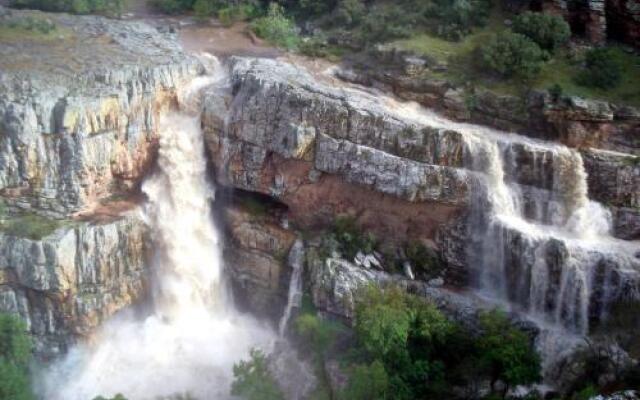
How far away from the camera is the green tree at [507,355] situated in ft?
81.7

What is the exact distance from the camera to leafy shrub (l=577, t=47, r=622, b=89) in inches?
1284

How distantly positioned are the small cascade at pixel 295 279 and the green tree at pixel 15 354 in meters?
10.7

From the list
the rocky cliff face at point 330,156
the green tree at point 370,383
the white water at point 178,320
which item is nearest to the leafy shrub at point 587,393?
the green tree at point 370,383

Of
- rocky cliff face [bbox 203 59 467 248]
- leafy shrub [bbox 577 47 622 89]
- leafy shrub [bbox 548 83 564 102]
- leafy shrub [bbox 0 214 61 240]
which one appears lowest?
leafy shrub [bbox 0 214 61 240]

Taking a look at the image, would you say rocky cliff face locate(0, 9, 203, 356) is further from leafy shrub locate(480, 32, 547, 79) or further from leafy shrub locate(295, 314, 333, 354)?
leafy shrub locate(480, 32, 547, 79)

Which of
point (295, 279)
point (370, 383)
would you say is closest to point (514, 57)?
point (295, 279)

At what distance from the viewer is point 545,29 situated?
34.9 m

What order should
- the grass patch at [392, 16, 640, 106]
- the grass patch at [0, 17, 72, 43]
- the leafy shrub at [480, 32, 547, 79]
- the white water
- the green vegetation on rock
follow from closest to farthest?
the green vegetation on rock < the white water < the grass patch at [392, 16, 640, 106] < the leafy shrub at [480, 32, 547, 79] < the grass patch at [0, 17, 72, 43]

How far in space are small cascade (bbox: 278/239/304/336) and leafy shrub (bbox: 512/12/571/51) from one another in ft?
53.2

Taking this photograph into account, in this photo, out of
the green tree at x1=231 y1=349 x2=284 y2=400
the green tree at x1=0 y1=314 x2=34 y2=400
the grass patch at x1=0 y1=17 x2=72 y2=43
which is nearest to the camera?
the green tree at x1=231 y1=349 x2=284 y2=400

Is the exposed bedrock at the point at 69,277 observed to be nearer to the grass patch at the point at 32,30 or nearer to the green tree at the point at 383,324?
the green tree at the point at 383,324

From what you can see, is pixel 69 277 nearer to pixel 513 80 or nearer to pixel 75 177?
pixel 75 177

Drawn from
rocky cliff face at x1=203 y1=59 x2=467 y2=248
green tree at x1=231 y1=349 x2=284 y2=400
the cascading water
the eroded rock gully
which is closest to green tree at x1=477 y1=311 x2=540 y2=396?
the cascading water

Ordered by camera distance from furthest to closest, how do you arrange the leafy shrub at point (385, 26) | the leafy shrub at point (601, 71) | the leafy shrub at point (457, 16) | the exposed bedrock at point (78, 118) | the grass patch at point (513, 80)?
the leafy shrub at point (385, 26), the leafy shrub at point (457, 16), the leafy shrub at point (601, 71), the grass patch at point (513, 80), the exposed bedrock at point (78, 118)
